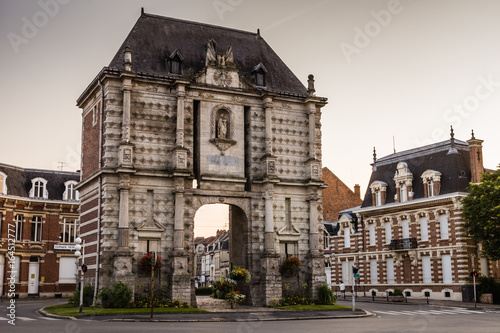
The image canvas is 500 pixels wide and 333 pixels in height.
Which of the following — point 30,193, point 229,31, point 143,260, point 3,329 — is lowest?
point 3,329

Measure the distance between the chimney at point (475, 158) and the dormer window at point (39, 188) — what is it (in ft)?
120

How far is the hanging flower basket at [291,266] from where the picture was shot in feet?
116

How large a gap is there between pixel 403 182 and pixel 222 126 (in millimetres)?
23437

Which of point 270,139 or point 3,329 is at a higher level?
point 270,139

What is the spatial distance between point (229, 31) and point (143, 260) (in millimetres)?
16765

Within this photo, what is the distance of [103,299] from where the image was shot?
101 ft

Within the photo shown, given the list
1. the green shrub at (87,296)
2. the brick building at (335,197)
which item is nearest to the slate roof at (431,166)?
the brick building at (335,197)

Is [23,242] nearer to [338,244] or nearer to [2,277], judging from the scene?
[2,277]

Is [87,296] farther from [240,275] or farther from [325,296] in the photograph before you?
[325,296]

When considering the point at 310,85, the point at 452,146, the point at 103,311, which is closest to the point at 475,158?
the point at 452,146

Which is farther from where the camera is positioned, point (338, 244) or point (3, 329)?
point (338, 244)

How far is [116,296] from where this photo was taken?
30.4 meters

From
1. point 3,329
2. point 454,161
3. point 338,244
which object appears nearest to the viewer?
point 3,329

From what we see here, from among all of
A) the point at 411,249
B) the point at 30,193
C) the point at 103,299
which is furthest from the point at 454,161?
the point at 30,193
